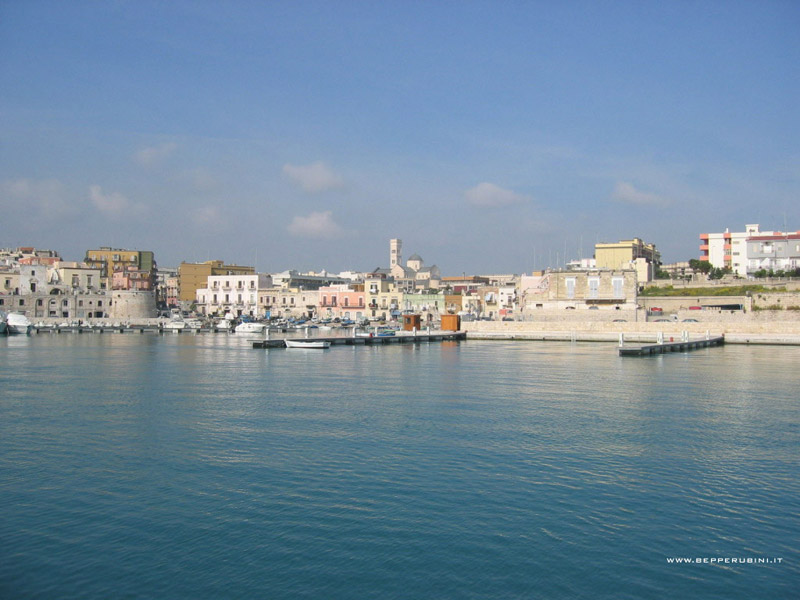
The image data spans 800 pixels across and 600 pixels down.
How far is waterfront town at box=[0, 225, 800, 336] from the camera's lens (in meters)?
65.9

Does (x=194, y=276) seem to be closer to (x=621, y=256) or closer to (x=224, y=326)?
(x=224, y=326)

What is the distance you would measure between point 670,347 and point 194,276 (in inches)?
3012

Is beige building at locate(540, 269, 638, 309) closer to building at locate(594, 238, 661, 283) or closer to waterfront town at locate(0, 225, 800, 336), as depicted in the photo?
waterfront town at locate(0, 225, 800, 336)

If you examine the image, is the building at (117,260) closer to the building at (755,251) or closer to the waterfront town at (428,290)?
the waterfront town at (428,290)

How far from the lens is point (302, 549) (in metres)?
11.0

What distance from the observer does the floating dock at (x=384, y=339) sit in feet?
172

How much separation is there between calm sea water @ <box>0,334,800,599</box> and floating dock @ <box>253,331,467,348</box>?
80.8ft

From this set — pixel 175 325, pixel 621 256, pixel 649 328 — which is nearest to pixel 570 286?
pixel 649 328

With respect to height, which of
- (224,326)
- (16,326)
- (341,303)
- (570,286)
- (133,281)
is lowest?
(224,326)

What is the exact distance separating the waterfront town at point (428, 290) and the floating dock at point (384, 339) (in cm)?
608

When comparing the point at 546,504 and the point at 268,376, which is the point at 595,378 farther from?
the point at 546,504

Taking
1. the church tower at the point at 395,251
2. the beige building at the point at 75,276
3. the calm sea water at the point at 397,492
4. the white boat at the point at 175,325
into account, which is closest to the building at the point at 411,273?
the church tower at the point at 395,251

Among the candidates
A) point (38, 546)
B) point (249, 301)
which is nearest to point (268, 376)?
point (38, 546)

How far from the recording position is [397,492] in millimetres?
13602
